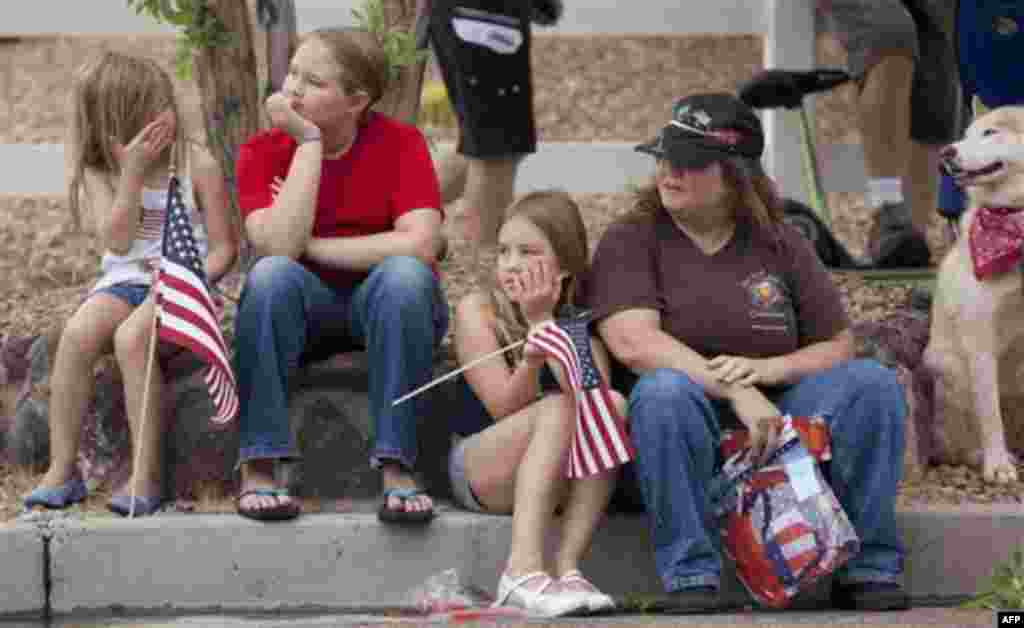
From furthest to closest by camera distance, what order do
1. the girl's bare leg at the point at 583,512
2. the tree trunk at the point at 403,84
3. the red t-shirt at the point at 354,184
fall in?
the tree trunk at the point at 403,84, the red t-shirt at the point at 354,184, the girl's bare leg at the point at 583,512

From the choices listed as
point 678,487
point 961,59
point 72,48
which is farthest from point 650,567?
point 72,48

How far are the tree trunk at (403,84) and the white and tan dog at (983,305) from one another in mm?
1928

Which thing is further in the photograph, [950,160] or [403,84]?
[403,84]

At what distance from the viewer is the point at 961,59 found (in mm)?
8148

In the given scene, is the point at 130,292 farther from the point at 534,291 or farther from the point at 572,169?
the point at 572,169

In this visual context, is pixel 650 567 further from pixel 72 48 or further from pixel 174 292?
pixel 72 48

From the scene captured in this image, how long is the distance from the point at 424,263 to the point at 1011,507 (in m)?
1.78

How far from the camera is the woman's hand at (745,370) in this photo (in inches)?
266

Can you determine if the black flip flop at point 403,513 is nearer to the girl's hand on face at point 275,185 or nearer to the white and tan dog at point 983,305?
the girl's hand on face at point 275,185

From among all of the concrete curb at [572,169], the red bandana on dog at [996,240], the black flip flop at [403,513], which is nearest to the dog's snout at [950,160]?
the red bandana on dog at [996,240]

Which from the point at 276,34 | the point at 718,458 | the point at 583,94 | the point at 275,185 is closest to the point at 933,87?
the point at 276,34

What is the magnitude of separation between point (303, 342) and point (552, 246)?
28.9 inches

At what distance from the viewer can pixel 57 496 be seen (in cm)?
706

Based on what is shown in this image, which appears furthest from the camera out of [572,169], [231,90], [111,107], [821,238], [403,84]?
[572,169]
